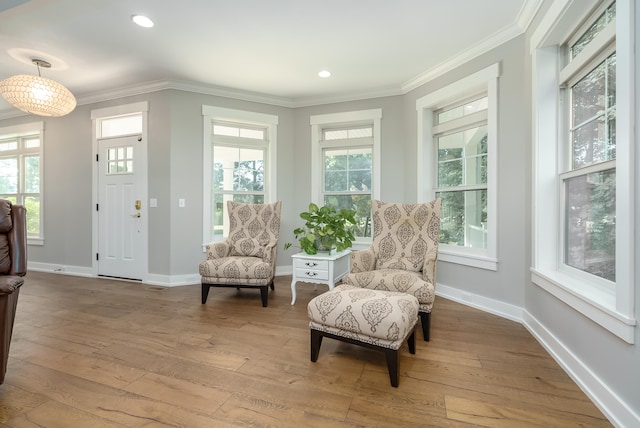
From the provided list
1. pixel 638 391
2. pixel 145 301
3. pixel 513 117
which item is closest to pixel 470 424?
pixel 638 391

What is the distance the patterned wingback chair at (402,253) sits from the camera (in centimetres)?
220

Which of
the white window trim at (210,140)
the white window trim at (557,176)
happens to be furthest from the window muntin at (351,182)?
the white window trim at (557,176)

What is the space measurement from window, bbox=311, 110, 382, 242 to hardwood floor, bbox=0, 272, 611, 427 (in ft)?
6.11

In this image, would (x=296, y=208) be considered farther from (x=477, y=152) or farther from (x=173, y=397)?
(x=173, y=397)

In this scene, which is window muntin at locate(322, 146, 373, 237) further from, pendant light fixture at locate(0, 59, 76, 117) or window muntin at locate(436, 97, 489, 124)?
pendant light fixture at locate(0, 59, 76, 117)

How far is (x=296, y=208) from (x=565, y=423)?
3.47 metres

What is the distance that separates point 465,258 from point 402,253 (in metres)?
0.82

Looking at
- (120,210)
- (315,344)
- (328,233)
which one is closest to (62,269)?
(120,210)

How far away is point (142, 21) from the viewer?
2496 millimetres

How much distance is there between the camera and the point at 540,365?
5.94ft

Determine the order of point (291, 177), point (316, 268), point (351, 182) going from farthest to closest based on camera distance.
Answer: point (291, 177) < point (351, 182) < point (316, 268)

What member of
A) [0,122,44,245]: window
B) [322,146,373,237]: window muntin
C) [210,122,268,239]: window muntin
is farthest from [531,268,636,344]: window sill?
[0,122,44,245]: window

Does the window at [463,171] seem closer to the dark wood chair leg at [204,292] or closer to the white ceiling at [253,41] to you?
the white ceiling at [253,41]

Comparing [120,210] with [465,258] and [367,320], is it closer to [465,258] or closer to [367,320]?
[367,320]
